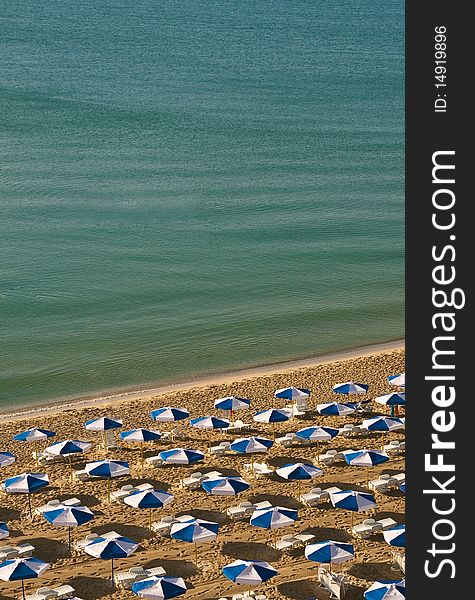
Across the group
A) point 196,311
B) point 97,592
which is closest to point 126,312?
point 196,311

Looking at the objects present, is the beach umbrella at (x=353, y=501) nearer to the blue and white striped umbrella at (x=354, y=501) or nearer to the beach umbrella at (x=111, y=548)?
the blue and white striped umbrella at (x=354, y=501)

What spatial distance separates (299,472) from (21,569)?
22.1 ft

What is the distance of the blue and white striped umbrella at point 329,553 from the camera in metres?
18.5

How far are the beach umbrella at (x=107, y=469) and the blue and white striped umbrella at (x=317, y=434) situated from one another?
14.6ft

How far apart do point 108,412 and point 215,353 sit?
24.5 feet

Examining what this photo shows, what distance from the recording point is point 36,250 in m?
49.2

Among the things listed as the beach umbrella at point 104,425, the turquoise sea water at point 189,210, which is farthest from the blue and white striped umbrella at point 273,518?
the turquoise sea water at point 189,210

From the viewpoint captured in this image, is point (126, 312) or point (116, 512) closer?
point (116, 512)

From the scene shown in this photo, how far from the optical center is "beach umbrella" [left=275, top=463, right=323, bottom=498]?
72.4 feet

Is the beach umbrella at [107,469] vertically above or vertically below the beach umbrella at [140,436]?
below

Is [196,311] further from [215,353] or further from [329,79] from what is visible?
[329,79]

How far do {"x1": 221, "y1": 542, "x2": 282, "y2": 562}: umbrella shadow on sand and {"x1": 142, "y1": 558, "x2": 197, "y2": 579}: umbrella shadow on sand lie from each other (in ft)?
2.89

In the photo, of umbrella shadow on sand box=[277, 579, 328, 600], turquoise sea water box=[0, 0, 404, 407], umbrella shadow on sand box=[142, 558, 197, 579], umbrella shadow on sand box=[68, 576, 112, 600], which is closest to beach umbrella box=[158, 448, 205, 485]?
umbrella shadow on sand box=[142, 558, 197, 579]

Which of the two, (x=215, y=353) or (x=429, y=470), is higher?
(x=429, y=470)
